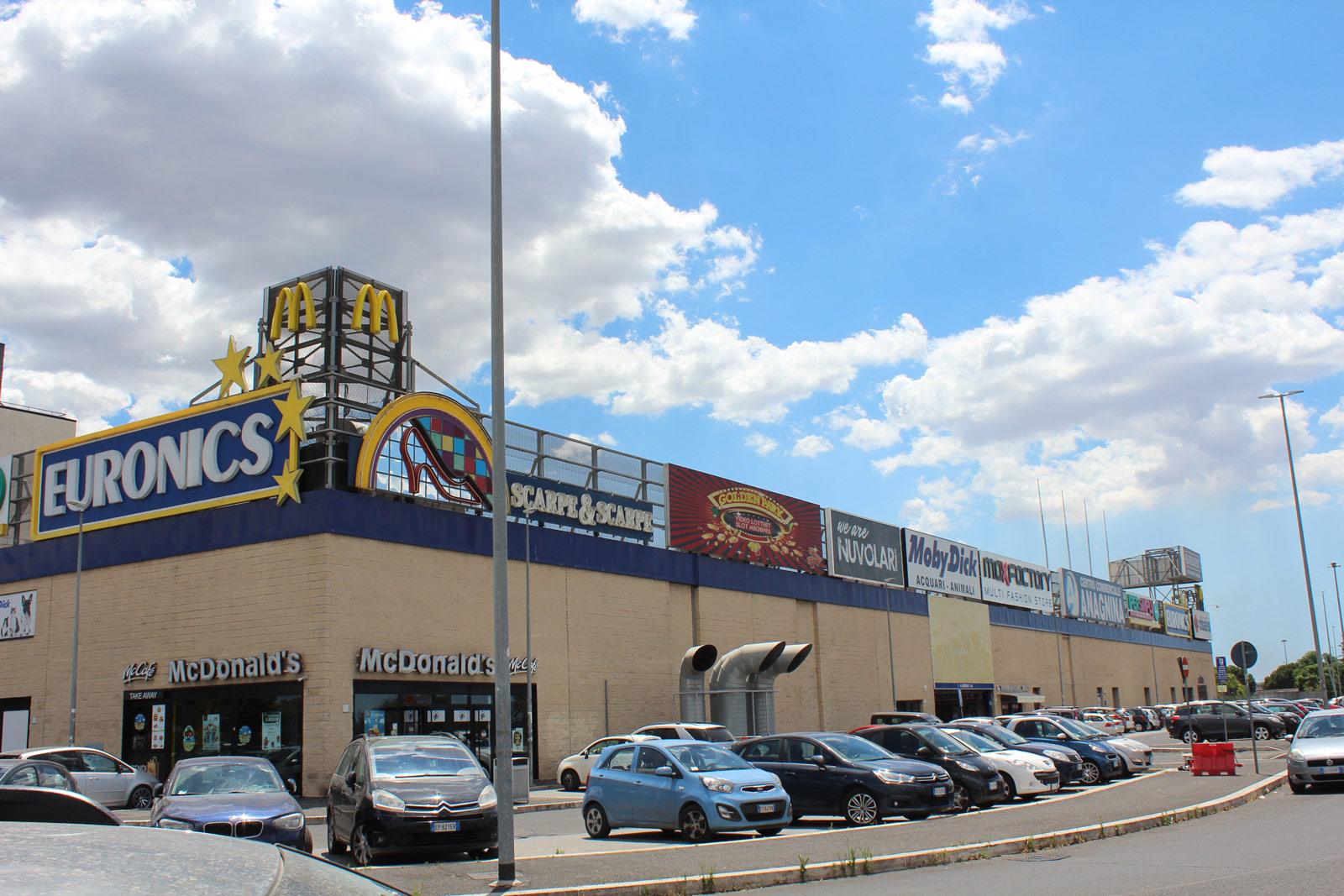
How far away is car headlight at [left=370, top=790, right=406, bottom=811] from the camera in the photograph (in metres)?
13.4

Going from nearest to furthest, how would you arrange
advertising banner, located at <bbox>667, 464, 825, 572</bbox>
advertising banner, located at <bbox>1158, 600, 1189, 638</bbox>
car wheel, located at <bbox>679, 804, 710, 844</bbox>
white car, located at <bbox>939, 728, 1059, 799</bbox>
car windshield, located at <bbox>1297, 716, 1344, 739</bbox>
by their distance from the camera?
car wheel, located at <bbox>679, 804, 710, 844</bbox> < car windshield, located at <bbox>1297, 716, 1344, 739</bbox> < white car, located at <bbox>939, 728, 1059, 799</bbox> < advertising banner, located at <bbox>667, 464, 825, 572</bbox> < advertising banner, located at <bbox>1158, 600, 1189, 638</bbox>

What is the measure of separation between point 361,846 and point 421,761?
1467 mm

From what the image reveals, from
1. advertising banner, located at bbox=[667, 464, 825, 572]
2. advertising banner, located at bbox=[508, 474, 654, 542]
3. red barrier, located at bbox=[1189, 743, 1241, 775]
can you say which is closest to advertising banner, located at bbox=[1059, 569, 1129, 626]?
advertising banner, located at bbox=[667, 464, 825, 572]

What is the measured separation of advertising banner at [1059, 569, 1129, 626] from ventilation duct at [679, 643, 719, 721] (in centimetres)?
4143

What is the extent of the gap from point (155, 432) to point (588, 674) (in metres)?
14.3

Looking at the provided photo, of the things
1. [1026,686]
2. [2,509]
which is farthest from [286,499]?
[1026,686]

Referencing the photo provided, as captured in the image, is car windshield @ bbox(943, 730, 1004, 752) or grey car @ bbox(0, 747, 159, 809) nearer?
car windshield @ bbox(943, 730, 1004, 752)

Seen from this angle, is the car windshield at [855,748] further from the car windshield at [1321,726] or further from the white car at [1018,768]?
the car windshield at [1321,726]

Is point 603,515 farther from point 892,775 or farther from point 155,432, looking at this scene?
point 892,775

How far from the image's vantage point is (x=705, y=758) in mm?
16672

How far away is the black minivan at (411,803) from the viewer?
13.4 meters

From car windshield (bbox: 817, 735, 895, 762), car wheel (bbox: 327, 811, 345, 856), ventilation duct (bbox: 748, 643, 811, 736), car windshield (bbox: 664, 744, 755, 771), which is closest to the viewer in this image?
car wheel (bbox: 327, 811, 345, 856)

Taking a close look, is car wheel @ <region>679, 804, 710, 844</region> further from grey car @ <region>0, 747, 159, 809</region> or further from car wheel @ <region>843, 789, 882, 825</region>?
grey car @ <region>0, 747, 159, 809</region>

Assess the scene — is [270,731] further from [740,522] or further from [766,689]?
[740,522]
